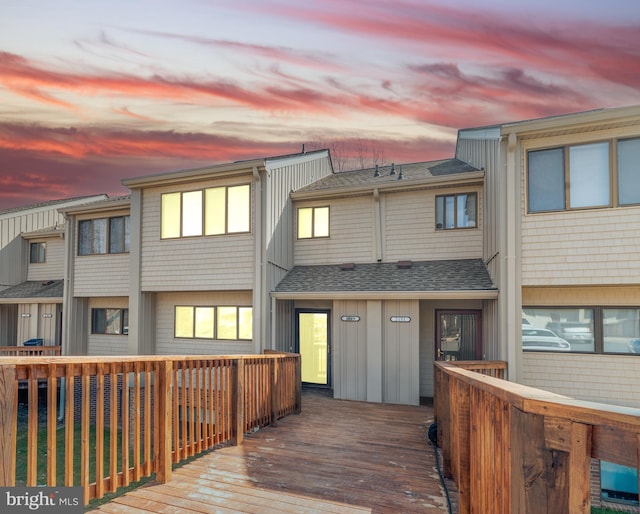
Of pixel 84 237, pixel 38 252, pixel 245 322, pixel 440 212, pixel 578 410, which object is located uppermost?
pixel 440 212

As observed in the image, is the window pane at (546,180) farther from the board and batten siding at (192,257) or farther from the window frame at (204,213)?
the window frame at (204,213)

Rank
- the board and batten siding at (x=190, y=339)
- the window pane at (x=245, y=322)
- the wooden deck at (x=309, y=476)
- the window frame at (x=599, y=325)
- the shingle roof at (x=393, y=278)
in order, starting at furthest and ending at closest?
the board and batten siding at (x=190, y=339)
the window pane at (x=245, y=322)
the shingle roof at (x=393, y=278)
the window frame at (x=599, y=325)
the wooden deck at (x=309, y=476)

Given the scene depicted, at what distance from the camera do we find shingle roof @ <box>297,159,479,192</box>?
34.6 feet

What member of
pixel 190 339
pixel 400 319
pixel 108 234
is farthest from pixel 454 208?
pixel 108 234

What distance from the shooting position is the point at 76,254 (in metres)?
12.9

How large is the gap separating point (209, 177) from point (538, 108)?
10360mm

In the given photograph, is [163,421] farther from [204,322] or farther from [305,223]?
[305,223]

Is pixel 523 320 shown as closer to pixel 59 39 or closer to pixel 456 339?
pixel 456 339

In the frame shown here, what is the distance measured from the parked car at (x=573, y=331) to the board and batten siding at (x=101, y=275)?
10.8 m

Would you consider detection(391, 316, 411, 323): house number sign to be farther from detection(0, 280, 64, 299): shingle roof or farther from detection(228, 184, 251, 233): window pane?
detection(0, 280, 64, 299): shingle roof

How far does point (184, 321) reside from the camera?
11.2 meters

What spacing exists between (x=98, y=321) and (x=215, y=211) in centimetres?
593

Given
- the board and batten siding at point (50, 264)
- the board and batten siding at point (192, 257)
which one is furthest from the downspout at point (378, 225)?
the board and batten siding at point (50, 264)

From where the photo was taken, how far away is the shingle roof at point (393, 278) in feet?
28.5
